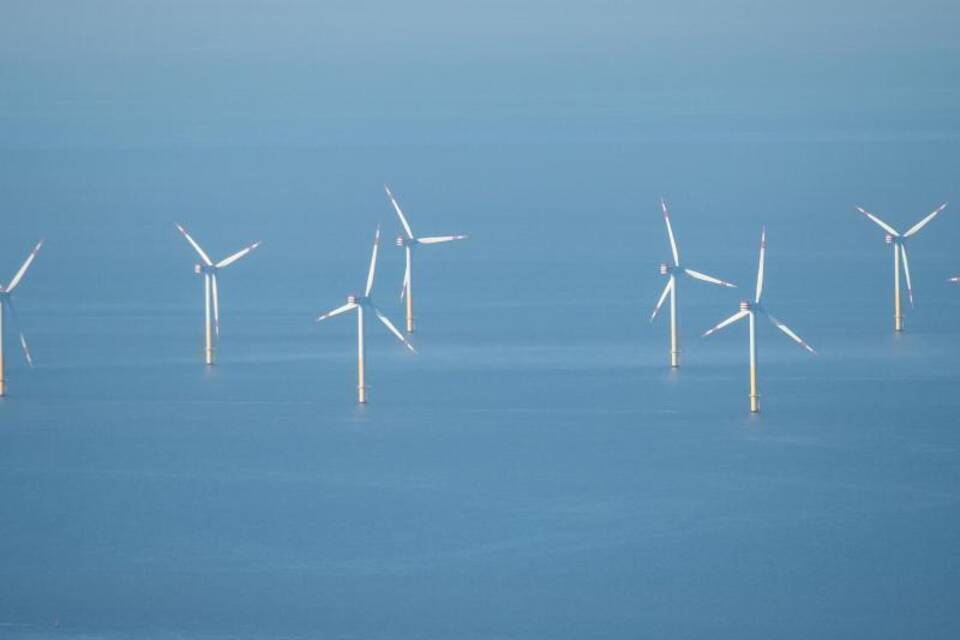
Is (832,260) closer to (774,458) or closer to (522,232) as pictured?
(522,232)

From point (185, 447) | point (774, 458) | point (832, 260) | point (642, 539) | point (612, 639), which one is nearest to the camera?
point (612, 639)

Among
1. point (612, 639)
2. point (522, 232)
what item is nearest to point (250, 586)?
point (612, 639)

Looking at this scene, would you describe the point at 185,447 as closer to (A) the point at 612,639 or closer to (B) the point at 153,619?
(B) the point at 153,619

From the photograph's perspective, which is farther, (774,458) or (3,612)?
(774,458)

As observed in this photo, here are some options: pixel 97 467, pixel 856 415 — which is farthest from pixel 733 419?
pixel 97 467

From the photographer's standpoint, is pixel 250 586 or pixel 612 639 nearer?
pixel 612 639

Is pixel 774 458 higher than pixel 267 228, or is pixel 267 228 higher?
pixel 267 228

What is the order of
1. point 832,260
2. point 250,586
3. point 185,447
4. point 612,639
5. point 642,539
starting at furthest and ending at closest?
point 832,260, point 185,447, point 642,539, point 250,586, point 612,639

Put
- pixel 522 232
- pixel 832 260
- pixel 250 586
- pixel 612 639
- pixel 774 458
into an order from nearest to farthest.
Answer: pixel 612 639, pixel 250 586, pixel 774 458, pixel 832 260, pixel 522 232

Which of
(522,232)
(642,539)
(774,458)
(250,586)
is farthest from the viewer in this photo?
(522,232)
